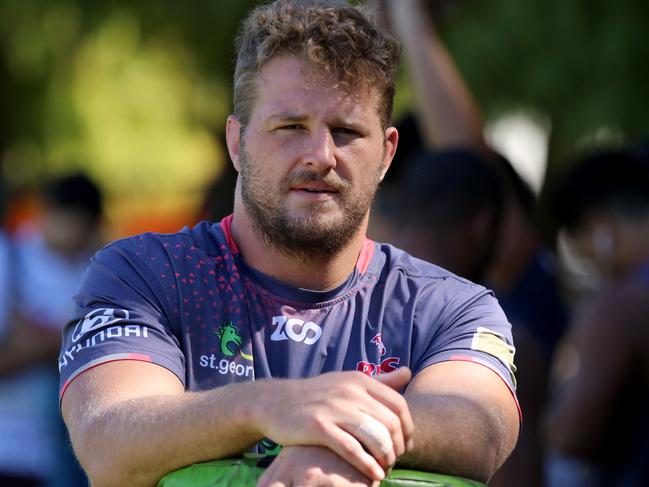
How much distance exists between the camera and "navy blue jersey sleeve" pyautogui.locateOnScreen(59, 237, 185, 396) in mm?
2359

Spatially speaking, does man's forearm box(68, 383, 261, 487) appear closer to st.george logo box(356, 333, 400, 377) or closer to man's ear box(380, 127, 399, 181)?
st.george logo box(356, 333, 400, 377)

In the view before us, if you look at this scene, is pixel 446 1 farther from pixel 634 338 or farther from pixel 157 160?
pixel 157 160

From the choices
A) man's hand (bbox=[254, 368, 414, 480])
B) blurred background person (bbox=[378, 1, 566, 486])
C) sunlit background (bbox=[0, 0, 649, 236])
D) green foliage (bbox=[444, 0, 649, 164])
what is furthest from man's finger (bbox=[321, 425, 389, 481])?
green foliage (bbox=[444, 0, 649, 164])

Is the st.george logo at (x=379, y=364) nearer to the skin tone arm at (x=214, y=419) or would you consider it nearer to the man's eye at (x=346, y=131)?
the skin tone arm at (x=214, y=419)

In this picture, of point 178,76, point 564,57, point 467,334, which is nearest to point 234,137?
point 467,334

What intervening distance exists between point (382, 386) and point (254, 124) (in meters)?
0.65

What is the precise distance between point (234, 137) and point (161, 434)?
0.72 m

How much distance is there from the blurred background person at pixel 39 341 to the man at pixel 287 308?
3.70m

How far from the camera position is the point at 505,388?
248 centimetres

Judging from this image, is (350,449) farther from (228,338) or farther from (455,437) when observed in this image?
(228,338)

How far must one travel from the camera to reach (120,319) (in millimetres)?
2389

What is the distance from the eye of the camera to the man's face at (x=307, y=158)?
2.45 m

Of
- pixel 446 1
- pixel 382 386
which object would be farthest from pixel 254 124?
pixel 446 1

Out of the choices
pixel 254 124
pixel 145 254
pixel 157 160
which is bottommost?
pixel 157 160
